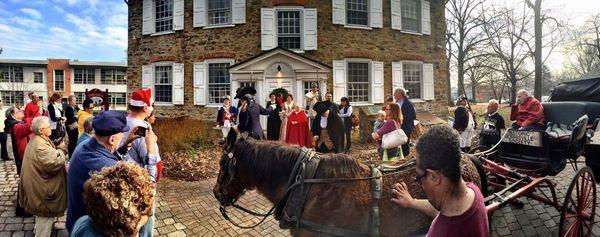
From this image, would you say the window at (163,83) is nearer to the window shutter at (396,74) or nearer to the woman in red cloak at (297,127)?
the woman in red cloak at (297,127)

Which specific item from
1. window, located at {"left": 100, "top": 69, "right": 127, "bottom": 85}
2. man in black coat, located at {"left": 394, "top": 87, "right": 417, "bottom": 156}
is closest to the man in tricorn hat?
man in black coat, located at {"left": 394, "top": 87, "right": 417, "bottom": 156}

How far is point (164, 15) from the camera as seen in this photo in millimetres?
16922

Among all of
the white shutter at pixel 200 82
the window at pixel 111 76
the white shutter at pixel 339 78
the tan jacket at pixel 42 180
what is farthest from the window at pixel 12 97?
the tan jacket at pixel 42 180

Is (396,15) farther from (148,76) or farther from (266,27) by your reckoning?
(148,76)

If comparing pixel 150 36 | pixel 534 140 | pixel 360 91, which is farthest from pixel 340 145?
pixel 150 36

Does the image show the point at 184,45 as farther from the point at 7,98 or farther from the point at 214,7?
the point at 7,98

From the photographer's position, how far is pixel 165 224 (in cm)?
484

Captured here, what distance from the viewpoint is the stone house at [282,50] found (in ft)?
47.4

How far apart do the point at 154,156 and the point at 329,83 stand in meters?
12.3

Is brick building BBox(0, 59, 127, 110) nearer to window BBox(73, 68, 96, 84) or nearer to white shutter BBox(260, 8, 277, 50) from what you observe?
window BBox(73, 68, 96, 84)

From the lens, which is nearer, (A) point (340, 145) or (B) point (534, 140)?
(B) point (534, 140)

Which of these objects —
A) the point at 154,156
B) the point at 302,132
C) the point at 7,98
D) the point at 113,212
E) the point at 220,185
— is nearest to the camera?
the point at 113,212

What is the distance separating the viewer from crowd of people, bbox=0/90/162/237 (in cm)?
157

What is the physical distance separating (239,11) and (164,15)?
4747mm
